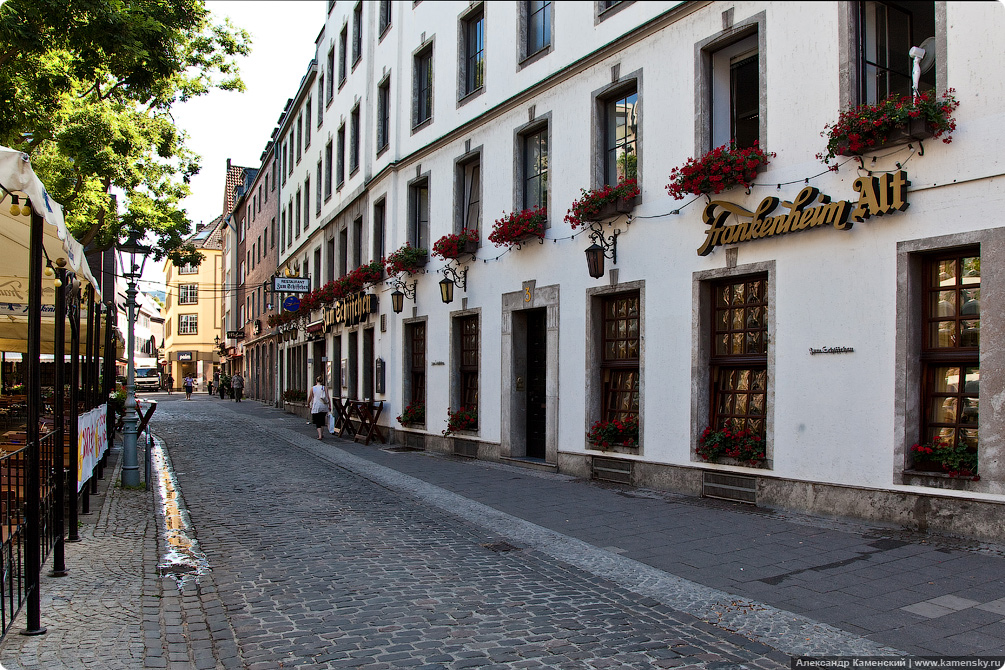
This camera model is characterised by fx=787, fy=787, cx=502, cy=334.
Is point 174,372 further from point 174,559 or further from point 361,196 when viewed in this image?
point 174,559

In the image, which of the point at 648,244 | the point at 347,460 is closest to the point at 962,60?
the point at 648,244

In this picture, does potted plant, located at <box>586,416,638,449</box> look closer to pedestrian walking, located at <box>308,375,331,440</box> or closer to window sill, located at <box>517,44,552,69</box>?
window sill, located at <box>517,44,552,69</box>

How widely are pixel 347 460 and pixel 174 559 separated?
748 cm

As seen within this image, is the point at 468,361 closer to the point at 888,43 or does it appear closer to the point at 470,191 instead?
the point at 470,191

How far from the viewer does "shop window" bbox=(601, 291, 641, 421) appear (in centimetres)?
1138

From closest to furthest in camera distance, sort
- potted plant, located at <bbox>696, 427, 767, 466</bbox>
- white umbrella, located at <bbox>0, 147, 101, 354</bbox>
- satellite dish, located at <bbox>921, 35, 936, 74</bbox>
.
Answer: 1. white umbrella, located at <bbox>0, 147, 101, 354</bbox>
2. satellite dish, located at <bbox>921, 35, 936, 74</bbox>
3. potted plant, located at <bbox>696, 427, 767, 466</bbox>

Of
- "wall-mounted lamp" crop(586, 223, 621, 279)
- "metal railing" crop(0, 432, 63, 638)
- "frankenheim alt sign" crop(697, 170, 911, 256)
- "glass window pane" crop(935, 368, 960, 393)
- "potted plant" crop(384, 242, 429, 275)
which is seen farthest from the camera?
"potted plant" crop(384, 242, 429, 275)

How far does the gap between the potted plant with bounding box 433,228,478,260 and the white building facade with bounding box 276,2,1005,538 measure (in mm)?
190

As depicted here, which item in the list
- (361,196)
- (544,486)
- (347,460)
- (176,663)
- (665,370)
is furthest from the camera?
(361,196)

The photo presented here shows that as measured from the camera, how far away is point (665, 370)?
10.4 metres

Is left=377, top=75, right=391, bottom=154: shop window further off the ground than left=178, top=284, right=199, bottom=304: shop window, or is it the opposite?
left=377, top=75, right=391, bottom=154: shop window

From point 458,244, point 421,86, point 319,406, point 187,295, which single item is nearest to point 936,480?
point 458,244

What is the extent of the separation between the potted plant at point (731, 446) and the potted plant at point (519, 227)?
15.5ft

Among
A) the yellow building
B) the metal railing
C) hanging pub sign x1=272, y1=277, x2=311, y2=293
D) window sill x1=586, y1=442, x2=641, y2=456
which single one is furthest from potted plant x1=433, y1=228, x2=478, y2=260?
the yellow building
